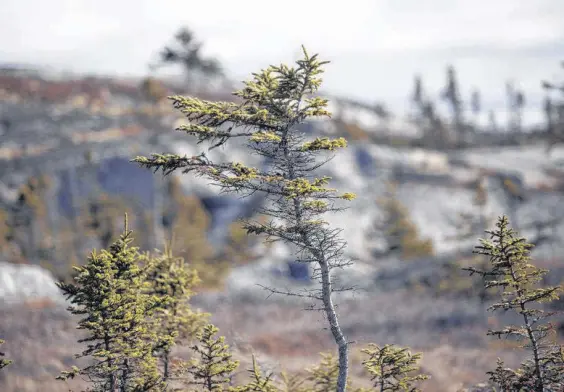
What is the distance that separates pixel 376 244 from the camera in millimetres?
52562

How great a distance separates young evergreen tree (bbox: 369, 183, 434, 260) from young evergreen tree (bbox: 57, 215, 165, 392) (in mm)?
40474

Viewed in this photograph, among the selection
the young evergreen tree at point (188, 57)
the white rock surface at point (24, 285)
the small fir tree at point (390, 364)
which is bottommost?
the small fir tree at point (390, 364)

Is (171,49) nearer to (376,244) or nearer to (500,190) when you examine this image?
(376,244)

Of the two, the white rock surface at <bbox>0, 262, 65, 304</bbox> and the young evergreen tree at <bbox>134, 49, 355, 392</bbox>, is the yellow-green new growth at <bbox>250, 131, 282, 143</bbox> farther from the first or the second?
the white rock surface at <bbox>0, 262, 65, 304</bbox>

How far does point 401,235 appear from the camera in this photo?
50125 millimetres

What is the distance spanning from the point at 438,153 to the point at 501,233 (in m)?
65.6

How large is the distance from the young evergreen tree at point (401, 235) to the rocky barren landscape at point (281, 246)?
1.08 meters

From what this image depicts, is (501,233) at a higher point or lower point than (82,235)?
lower

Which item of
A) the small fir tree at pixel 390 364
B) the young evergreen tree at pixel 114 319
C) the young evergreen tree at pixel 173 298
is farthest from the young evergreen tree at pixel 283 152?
the young evergreen tree at pixel 173 298

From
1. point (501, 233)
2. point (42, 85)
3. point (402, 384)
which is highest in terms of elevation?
point (42, 85)

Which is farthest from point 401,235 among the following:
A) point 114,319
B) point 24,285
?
→ point 114,319

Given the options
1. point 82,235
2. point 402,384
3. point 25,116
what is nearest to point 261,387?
point 402,384

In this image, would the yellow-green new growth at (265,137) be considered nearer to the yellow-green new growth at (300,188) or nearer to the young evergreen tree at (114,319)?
the yellow-green new growth at (300,188)

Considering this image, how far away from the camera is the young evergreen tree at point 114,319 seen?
10688 mm
